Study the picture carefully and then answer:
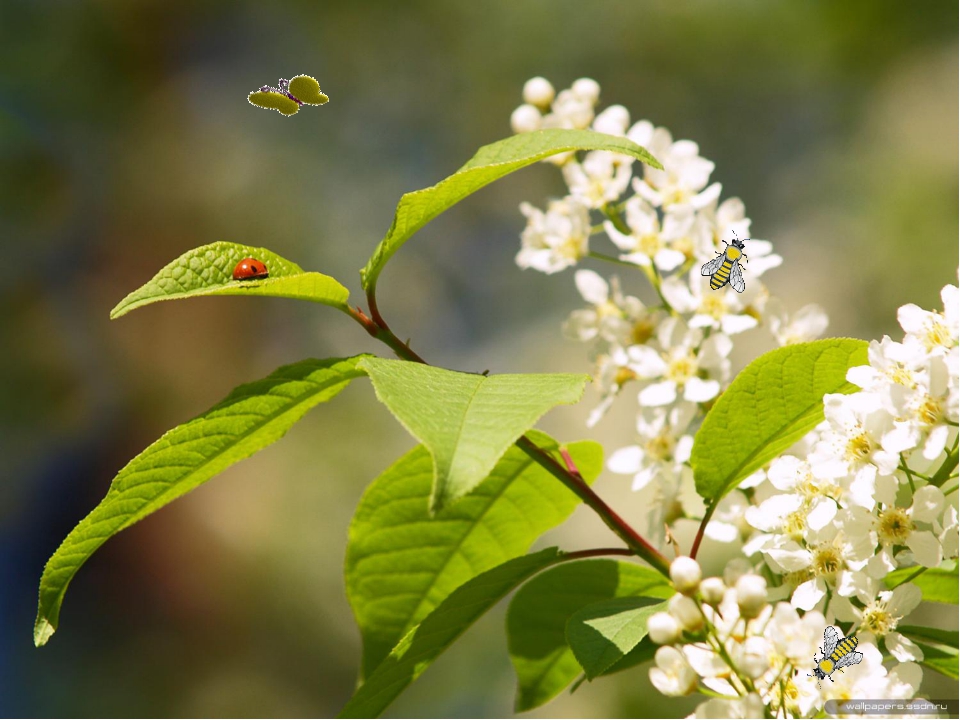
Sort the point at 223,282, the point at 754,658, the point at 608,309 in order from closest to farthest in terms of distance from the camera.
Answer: the point at 754,658
the point at 223,282
the point at 608,309

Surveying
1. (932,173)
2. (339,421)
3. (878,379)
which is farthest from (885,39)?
(878,379)

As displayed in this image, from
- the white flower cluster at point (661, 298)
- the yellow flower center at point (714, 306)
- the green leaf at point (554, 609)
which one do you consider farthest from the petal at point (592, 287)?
the green leaf at point (554, 609)

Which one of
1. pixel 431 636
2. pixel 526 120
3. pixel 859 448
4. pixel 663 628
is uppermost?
pixel 526 120

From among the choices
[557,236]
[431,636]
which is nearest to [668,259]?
[557,236]

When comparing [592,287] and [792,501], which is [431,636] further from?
[592,287]

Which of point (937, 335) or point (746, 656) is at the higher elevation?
point (937, 335)

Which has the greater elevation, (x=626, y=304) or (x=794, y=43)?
(x=794, y=43)

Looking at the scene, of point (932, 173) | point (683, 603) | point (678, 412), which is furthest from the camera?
point (932, 173)

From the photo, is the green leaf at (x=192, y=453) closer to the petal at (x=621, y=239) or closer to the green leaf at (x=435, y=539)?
the green leaf at (x=435, y=539)

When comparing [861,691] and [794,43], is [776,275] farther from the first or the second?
[861,691]
